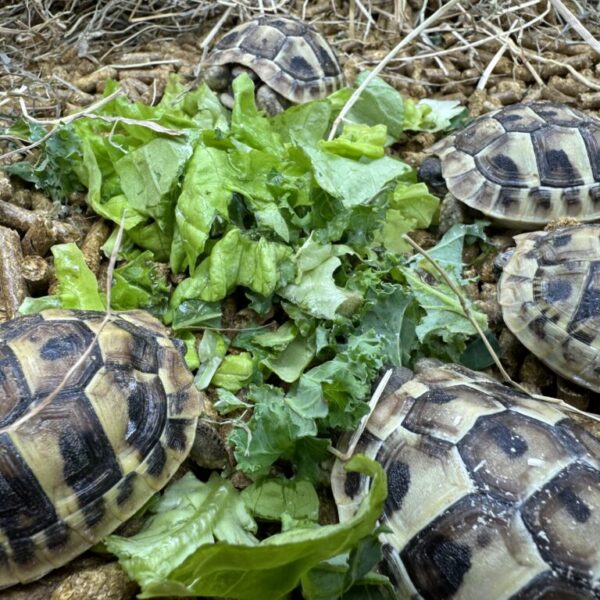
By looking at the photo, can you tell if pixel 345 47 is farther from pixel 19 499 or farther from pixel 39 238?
pixel 19 499

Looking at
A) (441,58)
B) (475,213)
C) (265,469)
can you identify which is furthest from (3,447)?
(441,58)

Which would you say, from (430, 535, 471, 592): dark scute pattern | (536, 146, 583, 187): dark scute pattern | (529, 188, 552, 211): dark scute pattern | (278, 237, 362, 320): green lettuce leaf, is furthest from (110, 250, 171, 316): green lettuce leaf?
(536, 146, 583, 187): dark scute pattern

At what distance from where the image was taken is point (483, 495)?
1.90m

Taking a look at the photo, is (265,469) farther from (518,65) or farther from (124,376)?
(518,65)

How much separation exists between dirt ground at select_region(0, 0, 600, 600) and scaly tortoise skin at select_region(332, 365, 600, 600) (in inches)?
73.0

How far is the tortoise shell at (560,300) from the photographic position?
8.58 feet

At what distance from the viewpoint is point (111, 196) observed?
9.52 ft

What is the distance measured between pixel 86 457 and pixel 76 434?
77 millimetres

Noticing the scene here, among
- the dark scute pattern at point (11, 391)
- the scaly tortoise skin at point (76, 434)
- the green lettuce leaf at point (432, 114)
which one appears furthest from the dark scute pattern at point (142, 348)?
the green lettuce leaf at point (432, 114)

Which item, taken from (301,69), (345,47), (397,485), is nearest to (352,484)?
(397,485)

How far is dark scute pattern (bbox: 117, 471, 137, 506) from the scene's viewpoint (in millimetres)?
2002

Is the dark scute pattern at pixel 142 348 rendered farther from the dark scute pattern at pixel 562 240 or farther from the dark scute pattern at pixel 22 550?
the dark scute pattern at pixel 562 240

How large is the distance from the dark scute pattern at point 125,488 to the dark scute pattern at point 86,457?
0.02 m

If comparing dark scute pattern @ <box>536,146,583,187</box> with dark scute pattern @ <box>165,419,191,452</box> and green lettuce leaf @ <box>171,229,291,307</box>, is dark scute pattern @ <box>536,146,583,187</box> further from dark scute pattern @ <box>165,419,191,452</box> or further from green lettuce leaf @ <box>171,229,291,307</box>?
dark scute pattern @ <box>165,419,191,452</box>
